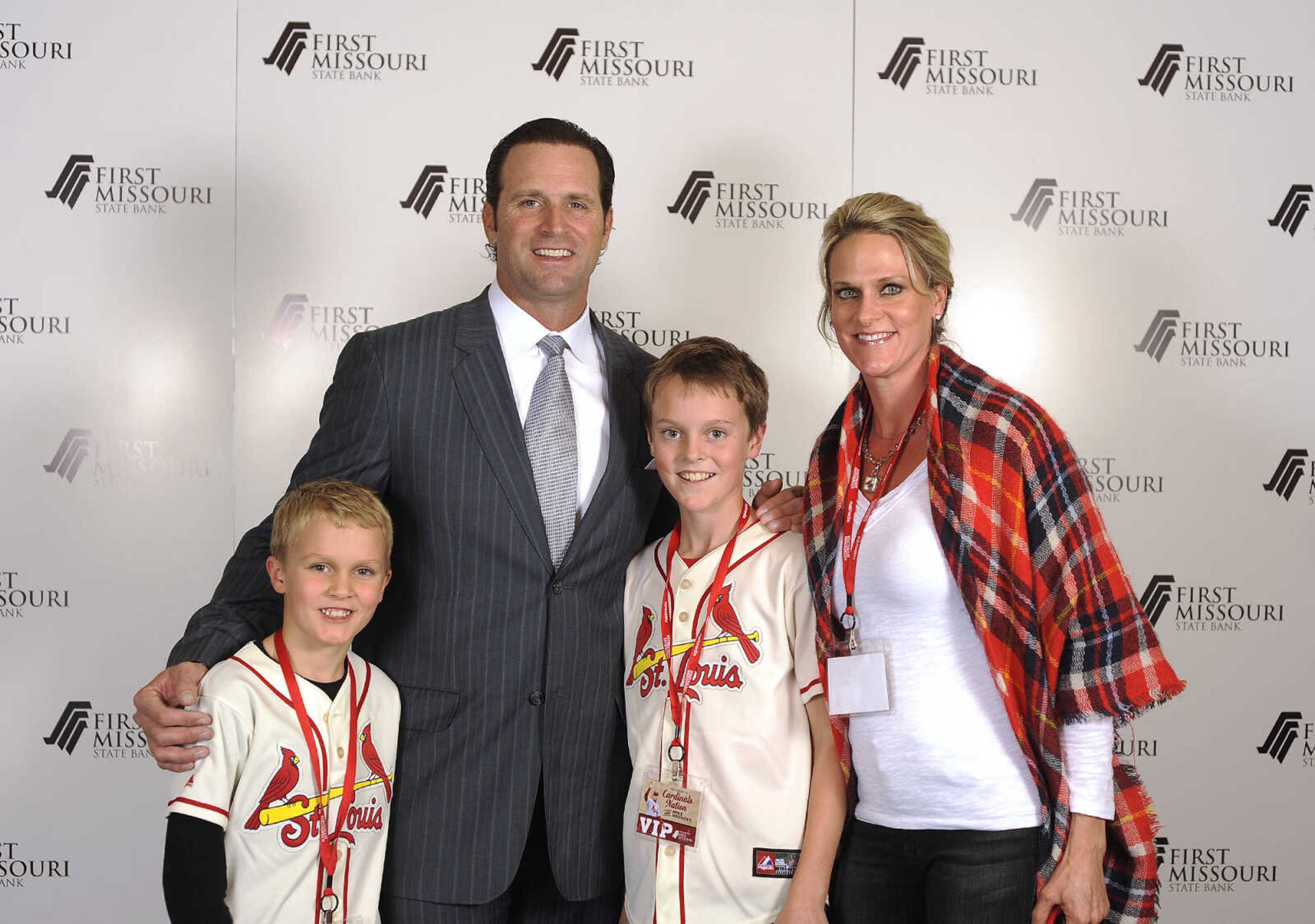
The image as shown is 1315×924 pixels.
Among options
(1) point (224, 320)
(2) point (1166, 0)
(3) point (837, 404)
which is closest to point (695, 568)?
(3) point (837, 404)

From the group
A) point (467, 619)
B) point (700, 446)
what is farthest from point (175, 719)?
point (700, 446)

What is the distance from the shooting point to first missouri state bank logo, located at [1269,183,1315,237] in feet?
11.4

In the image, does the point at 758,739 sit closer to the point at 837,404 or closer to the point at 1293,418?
the point at 837,404

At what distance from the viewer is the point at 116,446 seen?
3.30 metres

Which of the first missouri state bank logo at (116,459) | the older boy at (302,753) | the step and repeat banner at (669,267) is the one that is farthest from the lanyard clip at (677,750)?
the first missouri state bank logo at (116,459)

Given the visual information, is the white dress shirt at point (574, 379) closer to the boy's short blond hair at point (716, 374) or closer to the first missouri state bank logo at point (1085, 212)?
the boy's short blond hair at point (716, 374)

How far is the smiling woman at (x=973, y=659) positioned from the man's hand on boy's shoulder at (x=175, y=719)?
3.53 ft

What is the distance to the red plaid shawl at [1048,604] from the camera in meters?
1.68

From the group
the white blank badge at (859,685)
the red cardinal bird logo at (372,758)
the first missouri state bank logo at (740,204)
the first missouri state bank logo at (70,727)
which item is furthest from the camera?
the first missouri state bank logo at (740,204)

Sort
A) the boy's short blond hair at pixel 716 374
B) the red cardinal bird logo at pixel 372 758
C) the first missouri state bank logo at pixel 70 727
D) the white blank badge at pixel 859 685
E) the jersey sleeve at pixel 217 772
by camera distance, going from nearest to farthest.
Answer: the jersey sleeve at pixel 217 772 → the white blank badge at pixel 859 685 → the red cardinal bird logo at pixel 372 758 → the boy's short blond hair at pixel 716 374 → the first missouri state bank logo at pixel 70 727

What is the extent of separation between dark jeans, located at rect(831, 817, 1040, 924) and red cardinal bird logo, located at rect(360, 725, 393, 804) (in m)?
0.86

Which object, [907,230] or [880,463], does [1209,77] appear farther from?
[880,463]

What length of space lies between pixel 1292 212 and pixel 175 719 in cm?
366

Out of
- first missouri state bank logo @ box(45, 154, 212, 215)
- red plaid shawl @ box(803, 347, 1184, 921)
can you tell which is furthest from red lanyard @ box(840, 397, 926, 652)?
first missouri state bank logo @ box(45, 154, 212, 215)
